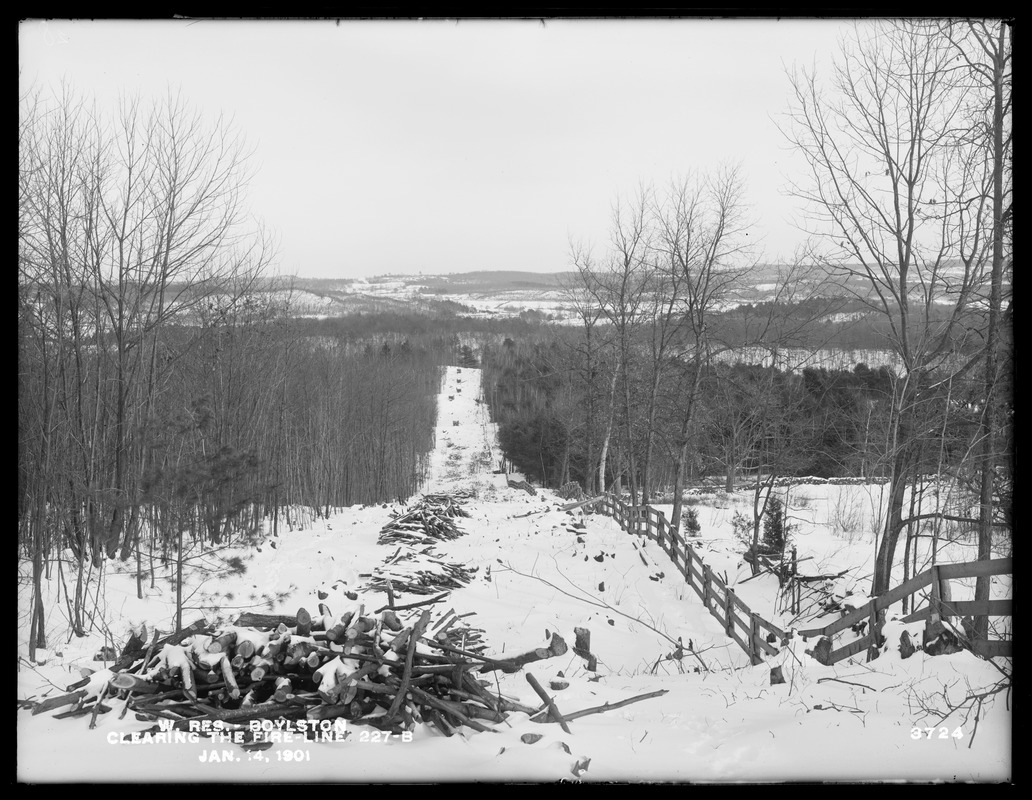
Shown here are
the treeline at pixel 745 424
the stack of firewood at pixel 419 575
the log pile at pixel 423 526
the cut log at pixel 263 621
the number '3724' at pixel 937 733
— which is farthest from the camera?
the log pile at pixel 423 526

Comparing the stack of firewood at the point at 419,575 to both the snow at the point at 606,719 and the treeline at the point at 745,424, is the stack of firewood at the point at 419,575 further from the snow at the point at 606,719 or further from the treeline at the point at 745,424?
the treeline at the point at 745,424

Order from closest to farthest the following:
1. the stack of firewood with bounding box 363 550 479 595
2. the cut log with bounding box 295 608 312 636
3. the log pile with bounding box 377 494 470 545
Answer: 1. the cut log with bounding box 295 608 312 636
2. the stack of firewood with bounding box 363 550 479 595
3. the log pile with bounding box 377 494 470 545

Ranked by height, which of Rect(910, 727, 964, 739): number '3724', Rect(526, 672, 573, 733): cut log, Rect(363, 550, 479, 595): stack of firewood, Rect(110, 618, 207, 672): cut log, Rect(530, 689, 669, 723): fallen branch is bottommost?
Rect(363, 550, 479, 595): stack of firewood

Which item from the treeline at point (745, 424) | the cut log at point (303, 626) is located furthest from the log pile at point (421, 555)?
the treeline at point (745, 424)

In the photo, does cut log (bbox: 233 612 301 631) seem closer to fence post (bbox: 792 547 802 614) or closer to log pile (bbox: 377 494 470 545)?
log pile (bbox: 377 494 470 545)

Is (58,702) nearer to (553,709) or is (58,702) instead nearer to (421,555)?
(553,709)

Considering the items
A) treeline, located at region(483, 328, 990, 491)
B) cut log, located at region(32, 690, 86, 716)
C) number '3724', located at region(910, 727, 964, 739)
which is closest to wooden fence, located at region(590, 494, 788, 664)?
number '3724', located at region(910, 727, 964, 739)
